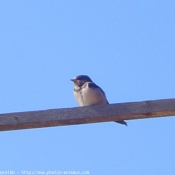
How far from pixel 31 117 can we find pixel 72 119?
11.7 inches

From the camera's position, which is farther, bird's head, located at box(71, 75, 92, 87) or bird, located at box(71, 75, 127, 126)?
bird's head, located at box(71, 75, 92, 87)

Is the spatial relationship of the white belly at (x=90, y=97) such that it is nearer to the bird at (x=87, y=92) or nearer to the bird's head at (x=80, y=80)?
the bird at (x=87, y=92)

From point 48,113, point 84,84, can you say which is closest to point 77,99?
point 84,84

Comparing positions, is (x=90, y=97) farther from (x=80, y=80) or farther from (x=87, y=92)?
(x=80, y=80)

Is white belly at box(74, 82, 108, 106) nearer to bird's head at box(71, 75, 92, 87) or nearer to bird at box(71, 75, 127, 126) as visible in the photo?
bird at box(71, 75, 127, 126)

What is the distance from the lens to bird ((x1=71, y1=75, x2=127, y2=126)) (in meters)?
5.01

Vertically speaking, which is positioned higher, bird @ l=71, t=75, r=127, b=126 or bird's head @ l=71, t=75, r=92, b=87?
bird's head @ l=71, t=75, r=92, b=87

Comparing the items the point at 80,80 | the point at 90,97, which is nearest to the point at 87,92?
the point at 90,97

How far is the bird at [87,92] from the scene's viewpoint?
501cm

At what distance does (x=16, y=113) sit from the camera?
4023 mm

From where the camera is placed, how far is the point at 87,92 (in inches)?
204

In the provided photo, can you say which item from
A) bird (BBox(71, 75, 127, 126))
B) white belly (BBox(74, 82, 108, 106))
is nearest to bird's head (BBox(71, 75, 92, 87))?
bird (BBox(71, 75, 127, 126))

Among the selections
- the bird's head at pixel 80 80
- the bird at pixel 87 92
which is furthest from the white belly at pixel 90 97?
the bird's head at pixel 80 80

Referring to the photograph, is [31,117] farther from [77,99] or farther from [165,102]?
[77,99]
